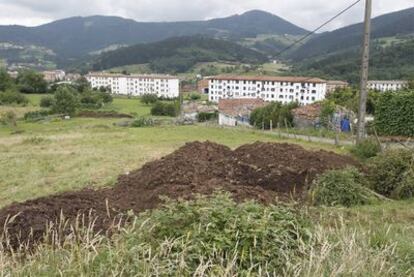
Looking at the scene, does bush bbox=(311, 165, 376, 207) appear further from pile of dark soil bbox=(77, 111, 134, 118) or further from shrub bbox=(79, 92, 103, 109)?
shrub bbox=(79, 92, 103, 109)

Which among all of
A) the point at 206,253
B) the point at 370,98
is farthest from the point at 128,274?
the point at 370,98

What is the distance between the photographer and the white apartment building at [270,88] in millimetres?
100019

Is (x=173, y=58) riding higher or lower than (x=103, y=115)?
higher

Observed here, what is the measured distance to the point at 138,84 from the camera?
480ft

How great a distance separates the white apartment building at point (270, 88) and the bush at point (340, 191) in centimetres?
8603

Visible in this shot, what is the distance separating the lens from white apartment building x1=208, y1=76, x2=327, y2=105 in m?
100

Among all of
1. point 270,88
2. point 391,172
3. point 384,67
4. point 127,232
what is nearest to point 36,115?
point 391,172

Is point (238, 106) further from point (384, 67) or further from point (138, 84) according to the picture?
point (138, 84)

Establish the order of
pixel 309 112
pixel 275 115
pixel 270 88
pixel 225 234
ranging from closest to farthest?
pixel 225 234 → pixel 309 112 → pixel 275 115 → pixel 270 88

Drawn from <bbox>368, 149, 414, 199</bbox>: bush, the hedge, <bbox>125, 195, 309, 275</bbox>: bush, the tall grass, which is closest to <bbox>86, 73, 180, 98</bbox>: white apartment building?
the hedge

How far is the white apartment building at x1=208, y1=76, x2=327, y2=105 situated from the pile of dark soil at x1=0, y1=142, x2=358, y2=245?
8321cm

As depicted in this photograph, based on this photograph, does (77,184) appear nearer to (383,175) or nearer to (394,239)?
(383,175)

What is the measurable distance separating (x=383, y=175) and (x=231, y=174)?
11.3ft

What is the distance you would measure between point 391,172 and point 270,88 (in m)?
103
